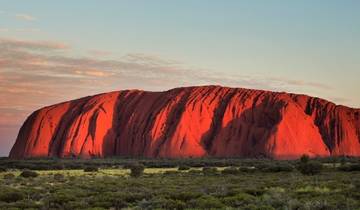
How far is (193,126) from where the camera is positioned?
9506cm

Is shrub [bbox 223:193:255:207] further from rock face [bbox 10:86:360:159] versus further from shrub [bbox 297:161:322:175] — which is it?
rock face [bbox 10:86:360:159]

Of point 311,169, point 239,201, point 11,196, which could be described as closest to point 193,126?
point 311,169

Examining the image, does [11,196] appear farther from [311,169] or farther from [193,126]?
[193,126]

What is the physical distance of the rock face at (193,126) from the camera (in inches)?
3622

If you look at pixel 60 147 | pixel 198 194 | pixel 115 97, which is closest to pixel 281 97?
pixel 115 97

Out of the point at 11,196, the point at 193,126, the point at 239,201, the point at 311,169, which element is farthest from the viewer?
the point at 193,126

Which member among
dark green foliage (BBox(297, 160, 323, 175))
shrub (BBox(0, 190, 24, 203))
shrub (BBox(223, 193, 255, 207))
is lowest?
dark green foliage (BBox(297, 160, 323, 175))

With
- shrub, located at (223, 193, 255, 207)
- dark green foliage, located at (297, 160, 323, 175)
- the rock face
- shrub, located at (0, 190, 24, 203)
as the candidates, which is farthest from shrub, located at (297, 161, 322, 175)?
the rock face

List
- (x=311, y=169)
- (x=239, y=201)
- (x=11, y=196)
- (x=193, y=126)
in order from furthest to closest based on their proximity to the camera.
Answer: (x=193, y=126), (x=311, y=169), (x=11, y=196), (x=239, y=201)

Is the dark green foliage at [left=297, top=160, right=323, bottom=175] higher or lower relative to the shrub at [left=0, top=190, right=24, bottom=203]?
lower

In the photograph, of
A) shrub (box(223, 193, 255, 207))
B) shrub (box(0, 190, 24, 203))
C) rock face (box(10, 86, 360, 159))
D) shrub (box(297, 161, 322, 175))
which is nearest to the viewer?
A: shrub (box(223, 193, 255, 207))

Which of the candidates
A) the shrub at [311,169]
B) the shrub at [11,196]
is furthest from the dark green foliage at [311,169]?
the shrub at [11,196]

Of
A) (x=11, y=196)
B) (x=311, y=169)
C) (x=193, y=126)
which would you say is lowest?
(x=311, y=169)

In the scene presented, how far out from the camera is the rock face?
92.0m
